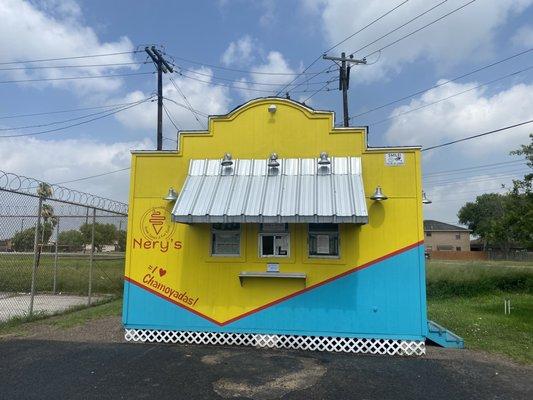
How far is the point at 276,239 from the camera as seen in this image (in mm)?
8648

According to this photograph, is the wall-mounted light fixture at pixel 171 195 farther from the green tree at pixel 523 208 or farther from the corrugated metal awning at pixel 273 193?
the green tree at pixel 523 208

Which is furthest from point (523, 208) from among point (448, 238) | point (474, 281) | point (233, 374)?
point (448, 238)

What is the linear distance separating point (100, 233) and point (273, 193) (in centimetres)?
908

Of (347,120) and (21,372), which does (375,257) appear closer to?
(21,372)

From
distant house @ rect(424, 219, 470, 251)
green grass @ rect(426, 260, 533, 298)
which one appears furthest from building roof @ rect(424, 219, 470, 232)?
green grass @ rect(426, 260, 533, 298)

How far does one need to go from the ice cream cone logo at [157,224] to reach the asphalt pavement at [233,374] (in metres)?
2.11

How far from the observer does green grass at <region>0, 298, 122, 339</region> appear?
933 centimetres

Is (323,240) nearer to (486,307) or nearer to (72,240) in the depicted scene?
(72,240)

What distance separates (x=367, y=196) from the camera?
27.8 feet

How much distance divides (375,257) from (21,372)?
19.7ft

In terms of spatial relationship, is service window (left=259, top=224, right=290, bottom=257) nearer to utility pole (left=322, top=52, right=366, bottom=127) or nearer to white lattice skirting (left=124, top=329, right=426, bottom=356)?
white lattice skirting (left=124, top=329, right=426, bottom=356)

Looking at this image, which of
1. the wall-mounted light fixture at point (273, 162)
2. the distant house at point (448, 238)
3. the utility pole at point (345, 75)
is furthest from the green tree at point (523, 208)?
the distant house at point (448, 238)

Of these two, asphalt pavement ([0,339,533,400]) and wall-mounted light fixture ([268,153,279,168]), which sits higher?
wall-mounted light fixture ([268,153,279,168])

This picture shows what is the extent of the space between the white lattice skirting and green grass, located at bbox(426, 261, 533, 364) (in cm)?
189
